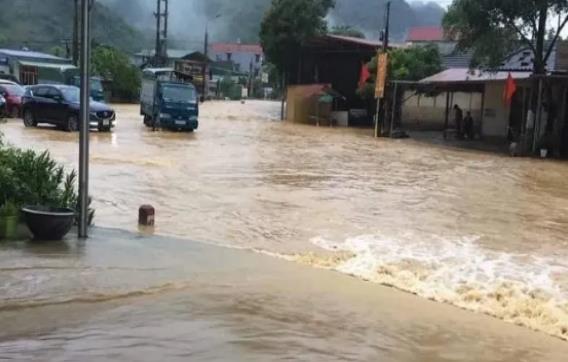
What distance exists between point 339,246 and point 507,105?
949 inches

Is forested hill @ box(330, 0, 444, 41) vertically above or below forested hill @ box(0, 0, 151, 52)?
above

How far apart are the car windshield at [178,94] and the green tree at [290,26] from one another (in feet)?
52.9

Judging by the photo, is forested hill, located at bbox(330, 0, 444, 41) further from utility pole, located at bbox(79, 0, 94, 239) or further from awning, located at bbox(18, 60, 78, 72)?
utility pole, located at bbox(79, 0, 94, 239)

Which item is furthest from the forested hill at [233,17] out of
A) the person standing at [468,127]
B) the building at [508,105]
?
the person standing at [468,127]

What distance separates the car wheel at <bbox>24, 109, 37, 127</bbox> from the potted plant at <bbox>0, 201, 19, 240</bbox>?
19350 millimetres

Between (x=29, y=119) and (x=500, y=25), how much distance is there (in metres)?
16.7

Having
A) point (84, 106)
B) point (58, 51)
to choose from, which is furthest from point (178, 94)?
point (58, 51)

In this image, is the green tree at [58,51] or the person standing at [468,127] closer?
the person standing at [468,127]

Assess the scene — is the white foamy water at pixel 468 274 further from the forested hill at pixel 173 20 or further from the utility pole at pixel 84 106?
the forested hill at pixel 173 20

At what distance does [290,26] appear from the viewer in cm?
4525

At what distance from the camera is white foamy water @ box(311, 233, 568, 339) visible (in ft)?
24.0

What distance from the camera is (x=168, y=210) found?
11.7 meters

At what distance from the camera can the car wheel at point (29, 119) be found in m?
26.6

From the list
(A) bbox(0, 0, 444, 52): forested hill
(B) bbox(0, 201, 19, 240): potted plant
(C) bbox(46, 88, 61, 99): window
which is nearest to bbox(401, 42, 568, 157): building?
(C) bbox(46, 88, 61, 99): window
